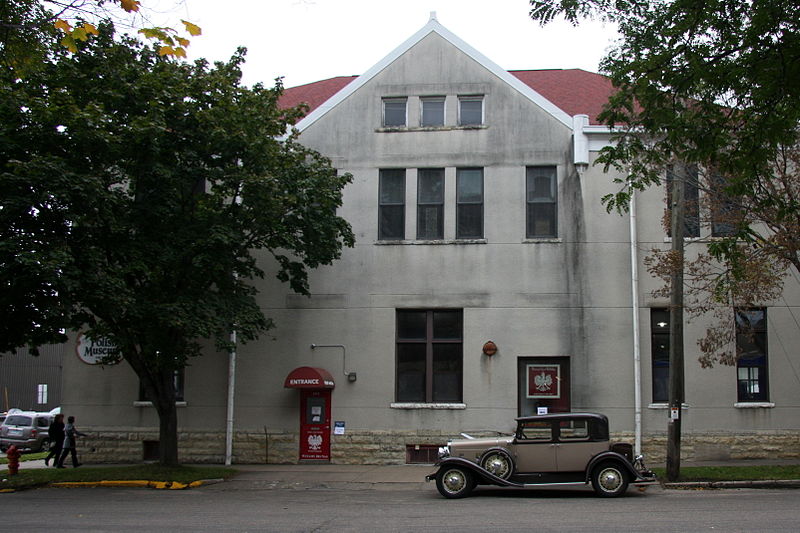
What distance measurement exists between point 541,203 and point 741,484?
9182 millimetres

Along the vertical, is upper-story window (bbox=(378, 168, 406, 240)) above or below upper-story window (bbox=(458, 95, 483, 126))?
below

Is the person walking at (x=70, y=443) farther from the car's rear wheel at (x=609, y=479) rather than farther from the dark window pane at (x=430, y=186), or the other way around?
the car's rear wheel at (x=609, y=479)

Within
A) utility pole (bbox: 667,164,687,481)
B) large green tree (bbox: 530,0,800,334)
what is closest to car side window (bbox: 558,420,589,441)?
utility pole (bbox: 667,164,687,481)

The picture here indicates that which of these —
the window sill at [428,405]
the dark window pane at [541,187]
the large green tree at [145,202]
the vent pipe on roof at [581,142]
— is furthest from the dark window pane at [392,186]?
the window sill at [428,405]

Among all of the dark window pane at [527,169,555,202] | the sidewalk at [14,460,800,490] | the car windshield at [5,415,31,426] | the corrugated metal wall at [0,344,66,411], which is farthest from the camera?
the corrugated metal wall at [0,344,66,411]

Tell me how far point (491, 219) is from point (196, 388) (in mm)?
9629

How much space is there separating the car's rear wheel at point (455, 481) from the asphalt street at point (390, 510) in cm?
27

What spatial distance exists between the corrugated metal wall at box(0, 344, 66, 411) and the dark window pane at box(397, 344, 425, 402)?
40.6 metres

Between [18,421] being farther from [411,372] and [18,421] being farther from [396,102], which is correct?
[396,102]

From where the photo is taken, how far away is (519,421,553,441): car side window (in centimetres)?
1508

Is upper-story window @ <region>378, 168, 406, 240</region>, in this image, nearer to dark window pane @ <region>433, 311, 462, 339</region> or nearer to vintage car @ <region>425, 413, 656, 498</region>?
dark window pane @ <region>433, 311, 462, 339</region>

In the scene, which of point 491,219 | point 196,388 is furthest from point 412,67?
point 196,388

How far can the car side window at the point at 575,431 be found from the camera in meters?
14.9

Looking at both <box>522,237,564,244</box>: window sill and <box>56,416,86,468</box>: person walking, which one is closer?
<box>56,416,86,468</box>: person walking
